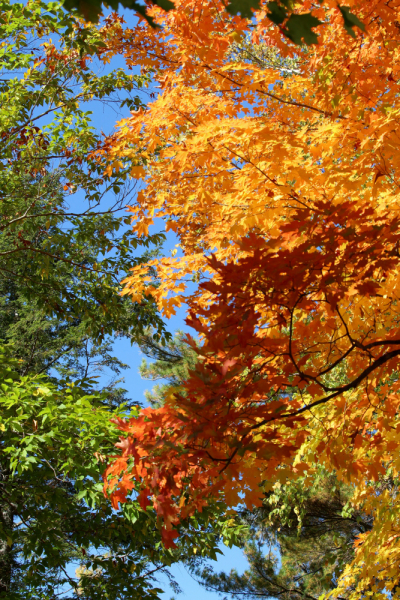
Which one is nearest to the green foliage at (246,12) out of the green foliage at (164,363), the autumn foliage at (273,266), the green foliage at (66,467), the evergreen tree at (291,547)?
the autumn foliage at (273,266)

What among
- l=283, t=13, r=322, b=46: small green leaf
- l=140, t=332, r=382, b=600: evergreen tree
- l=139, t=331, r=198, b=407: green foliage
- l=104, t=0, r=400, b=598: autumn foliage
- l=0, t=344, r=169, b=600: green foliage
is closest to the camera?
l=283, t=13, r=322, b=46: small green leaf

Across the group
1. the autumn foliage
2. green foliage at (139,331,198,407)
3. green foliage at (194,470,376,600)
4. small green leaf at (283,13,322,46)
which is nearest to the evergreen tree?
green foliage at (194,470,376,600)

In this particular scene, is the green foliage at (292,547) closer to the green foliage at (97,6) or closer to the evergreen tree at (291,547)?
the evergreen tree at (291,547)

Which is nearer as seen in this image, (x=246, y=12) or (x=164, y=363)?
(x=246, y=12)

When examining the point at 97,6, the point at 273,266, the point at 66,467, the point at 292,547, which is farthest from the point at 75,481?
the point at 292,547

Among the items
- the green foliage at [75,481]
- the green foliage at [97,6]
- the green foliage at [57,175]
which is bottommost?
the green foliage at [97,6]

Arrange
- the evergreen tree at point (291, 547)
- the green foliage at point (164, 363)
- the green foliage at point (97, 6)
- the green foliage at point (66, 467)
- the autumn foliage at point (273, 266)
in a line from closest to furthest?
the green foliage at point (97, 6), the autumn foliage at point (273, 266), the green foliage at point (66, 467), the evergreen tree at point (291, 547), the green foliage at point (164, 363)

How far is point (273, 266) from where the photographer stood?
216 centimetres

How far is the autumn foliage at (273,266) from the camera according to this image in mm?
2170

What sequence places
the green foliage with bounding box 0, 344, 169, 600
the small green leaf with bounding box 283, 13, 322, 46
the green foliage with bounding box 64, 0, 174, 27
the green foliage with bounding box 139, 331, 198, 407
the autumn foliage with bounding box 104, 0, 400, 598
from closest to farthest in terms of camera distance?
the green foliage with bounding box 64, 0, 174, 27 < the small green leaf with bounding box 283, 13, 322, 46 < the autumn foliage with bounding box 104, 0, 400, 598 < the green foliage with bounding box 0, 344, 169, 600 < the green foliage with bounding box 139, 331, 198, 407

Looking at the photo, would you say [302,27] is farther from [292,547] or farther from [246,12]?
[292,547]

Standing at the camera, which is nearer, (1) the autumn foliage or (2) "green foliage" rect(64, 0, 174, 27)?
(2) "green foliage" rect(64, 0, 174, 27)

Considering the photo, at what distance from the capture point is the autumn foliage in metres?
2.17

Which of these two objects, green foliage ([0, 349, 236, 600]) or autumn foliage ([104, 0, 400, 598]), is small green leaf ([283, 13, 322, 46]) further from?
green foliage ([0, 349, 236, 600])
